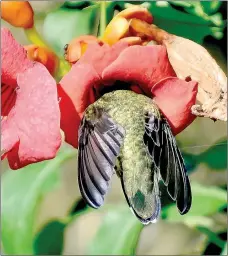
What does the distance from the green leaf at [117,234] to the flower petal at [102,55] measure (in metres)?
0.28

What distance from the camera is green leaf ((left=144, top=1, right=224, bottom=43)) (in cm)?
149

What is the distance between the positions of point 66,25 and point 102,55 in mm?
108

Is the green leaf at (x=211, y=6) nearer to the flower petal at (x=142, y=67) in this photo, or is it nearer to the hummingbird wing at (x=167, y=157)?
the flower petal at (x=142, y=67)

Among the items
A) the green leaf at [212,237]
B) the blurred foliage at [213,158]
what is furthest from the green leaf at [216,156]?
the green leaf at [212,237]

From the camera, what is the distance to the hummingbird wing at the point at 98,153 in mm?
1428

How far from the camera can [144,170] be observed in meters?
1.43

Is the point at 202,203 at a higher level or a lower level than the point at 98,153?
lower

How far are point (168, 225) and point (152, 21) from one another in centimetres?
41

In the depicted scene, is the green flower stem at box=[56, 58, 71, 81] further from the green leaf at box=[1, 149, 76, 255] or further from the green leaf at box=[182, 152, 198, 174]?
the green leaf at box=[182, 152, 198, 174]

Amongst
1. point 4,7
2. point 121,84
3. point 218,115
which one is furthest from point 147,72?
point 4,7

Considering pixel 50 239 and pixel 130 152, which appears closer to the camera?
pixel 130 152

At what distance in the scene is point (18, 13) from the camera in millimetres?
1474

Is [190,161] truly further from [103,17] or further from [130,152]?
[103,17]

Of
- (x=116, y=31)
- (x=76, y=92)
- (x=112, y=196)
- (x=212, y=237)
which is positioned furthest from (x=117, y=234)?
(x=116, y=31)
